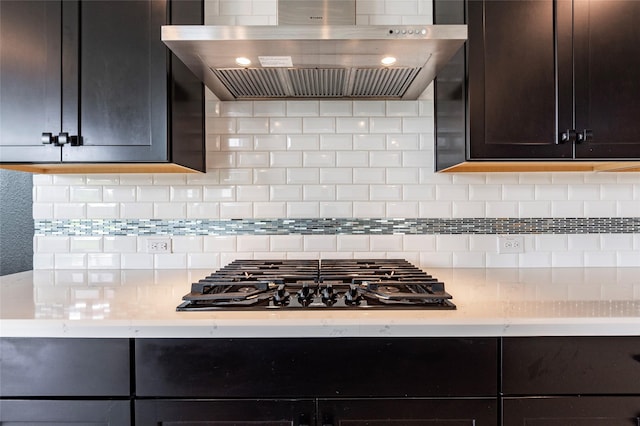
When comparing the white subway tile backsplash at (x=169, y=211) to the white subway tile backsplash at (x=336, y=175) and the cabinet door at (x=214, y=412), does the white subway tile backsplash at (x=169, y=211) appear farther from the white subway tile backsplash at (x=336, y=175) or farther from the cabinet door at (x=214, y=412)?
the cabinet door at (x=214, y=412)

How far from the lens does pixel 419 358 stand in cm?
103

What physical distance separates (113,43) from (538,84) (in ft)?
5.11

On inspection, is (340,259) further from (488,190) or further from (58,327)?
(58,327)

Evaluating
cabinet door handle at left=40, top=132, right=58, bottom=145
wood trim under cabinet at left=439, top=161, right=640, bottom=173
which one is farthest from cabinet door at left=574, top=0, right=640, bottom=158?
cabinet door handle at left=40, top=132, right=58, bottom=145

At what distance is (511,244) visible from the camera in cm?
177

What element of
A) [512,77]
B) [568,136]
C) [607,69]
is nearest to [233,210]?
[512,77]

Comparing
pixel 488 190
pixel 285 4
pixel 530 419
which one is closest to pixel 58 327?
pixel 530 419

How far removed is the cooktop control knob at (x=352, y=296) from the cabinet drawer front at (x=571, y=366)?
0.41 meters

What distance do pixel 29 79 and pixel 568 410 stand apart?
2.06 metres

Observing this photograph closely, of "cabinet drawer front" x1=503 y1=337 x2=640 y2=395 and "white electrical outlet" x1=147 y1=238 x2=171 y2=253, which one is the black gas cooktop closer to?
"cabinet drawer front" x1=503 y1=337 x2=640 y2=395

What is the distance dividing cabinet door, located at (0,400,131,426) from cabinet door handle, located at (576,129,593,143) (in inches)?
66.1

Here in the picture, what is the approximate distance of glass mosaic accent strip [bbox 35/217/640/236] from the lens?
5.84 ft

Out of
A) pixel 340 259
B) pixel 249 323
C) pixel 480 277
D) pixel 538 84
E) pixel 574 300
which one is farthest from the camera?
pixel 340 259

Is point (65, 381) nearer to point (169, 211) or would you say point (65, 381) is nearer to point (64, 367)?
point (64, 367)
